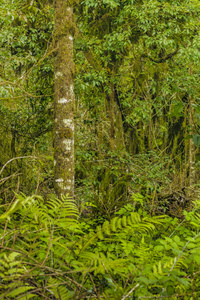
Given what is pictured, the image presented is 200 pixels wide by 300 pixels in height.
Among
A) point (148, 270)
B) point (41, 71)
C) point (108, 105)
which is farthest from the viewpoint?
point (108, 105)

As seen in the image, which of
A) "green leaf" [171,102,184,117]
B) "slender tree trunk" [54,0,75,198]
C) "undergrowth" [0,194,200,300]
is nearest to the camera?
"undergrowth" [0,194,200,300]

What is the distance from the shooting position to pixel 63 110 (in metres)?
3.34

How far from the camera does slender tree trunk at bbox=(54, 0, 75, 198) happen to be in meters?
3.30

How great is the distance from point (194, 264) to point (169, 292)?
545 mm

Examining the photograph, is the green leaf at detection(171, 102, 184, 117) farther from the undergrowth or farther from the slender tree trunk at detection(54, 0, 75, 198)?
the slender tree trunk at detection(54, 0, 75, 198)

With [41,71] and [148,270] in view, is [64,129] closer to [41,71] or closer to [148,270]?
[148,270]

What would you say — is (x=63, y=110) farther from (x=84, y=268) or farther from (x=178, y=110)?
(x=84, y=268)

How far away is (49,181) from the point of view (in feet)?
22.4

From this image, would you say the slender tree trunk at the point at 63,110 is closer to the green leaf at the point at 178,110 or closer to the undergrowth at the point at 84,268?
the undergrowth at the point at 84,268

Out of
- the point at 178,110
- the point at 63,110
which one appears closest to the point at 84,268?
the point at 178,110

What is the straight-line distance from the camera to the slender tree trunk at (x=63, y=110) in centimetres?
330

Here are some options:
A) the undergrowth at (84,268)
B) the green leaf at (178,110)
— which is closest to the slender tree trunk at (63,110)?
the undergrowth at (84,268)

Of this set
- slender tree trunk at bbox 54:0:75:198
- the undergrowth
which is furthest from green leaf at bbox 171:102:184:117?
slender tree trunk at bbox 54:0:75:198

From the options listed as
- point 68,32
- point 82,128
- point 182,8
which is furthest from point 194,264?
point 182,8
